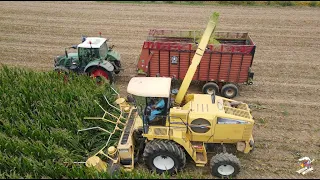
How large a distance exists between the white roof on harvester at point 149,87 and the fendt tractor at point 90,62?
405cm

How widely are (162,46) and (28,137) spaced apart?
5208 mm

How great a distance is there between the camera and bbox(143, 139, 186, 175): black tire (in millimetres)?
6551

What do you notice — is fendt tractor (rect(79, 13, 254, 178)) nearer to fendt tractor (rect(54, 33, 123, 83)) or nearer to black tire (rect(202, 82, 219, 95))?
black tire (rect(202, 82, 219, 95))

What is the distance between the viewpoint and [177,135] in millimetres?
6789

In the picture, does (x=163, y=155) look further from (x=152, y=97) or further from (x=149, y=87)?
(x=149, y=87)

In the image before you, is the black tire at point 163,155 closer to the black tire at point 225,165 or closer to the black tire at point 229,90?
the black tire at point 225,165

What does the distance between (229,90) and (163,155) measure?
483cm

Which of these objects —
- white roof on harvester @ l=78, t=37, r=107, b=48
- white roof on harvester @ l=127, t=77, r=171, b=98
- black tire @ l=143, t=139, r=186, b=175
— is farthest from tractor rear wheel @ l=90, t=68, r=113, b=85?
black tire @ l=143, t=139, r=186, b=175

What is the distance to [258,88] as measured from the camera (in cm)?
1146

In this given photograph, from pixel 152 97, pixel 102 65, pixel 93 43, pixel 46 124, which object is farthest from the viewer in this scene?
pixel 93 43

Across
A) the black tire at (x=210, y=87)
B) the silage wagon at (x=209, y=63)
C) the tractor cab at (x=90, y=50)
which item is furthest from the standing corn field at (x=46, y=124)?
the black tire at (x=210, y=87)

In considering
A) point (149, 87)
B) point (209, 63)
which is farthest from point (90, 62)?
point (149, 87)

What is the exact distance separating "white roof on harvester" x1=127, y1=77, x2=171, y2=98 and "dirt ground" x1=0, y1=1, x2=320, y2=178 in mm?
2124

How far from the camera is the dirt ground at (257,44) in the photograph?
8.12 meters
